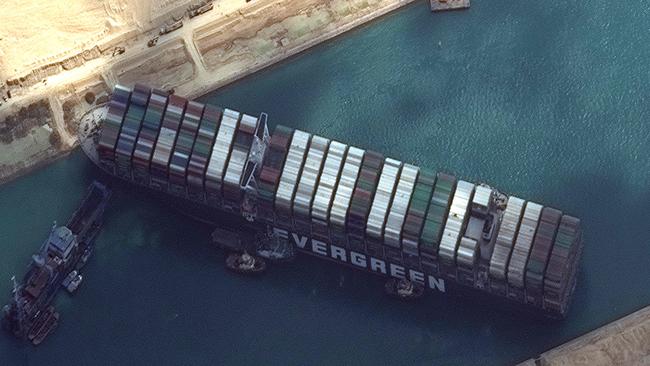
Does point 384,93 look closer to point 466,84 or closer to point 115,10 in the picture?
point 466,84

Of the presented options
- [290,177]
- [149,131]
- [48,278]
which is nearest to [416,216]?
[290,177]

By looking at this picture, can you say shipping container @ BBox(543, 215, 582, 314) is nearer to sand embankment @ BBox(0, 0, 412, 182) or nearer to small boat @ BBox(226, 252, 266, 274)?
small boat @ BBox(226, 252, 266, 274)

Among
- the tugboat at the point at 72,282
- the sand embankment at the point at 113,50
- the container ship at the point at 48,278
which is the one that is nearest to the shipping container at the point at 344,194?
the sand embankment at the point at 113,50

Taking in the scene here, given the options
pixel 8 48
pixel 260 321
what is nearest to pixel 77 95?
pixel 8 48

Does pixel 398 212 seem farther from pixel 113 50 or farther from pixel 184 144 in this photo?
pixel 113 50

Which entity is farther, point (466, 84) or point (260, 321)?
point (466, 84)

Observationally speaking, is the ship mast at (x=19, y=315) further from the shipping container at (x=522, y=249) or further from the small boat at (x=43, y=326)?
the shipping container at (x=522, y=249)
